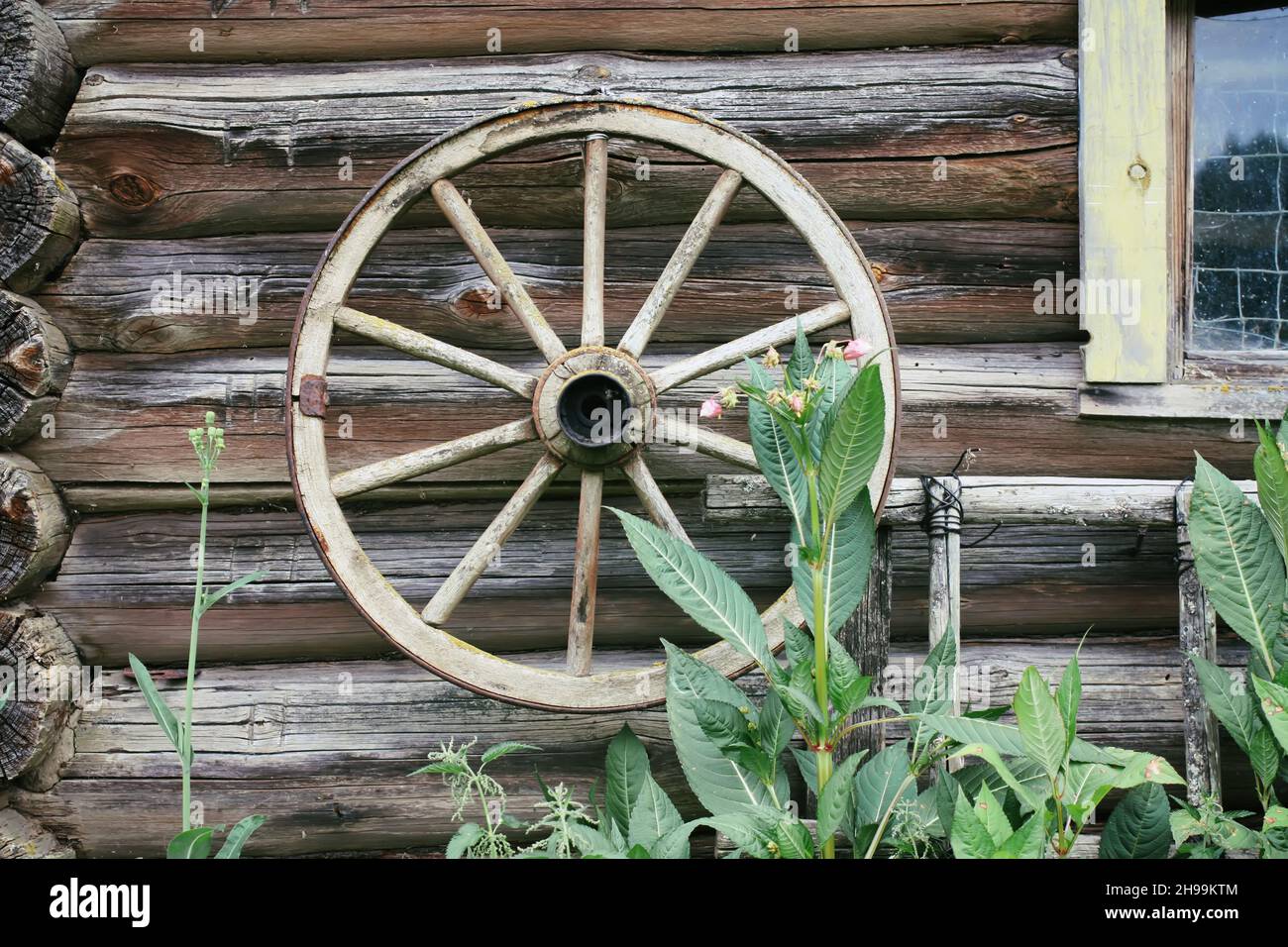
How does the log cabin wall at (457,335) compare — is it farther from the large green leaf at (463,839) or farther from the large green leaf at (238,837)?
the large green leaf at (238,837)

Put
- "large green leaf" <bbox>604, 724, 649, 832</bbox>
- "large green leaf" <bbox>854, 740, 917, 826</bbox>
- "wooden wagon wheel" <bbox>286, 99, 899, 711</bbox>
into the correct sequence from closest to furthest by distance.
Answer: "large green leaf" <bbox>854, 740, 917, 826</bbox>, "large green leaf" <bbox>604, 724, 649, 832</bbox>, "wooden wagon wheel" <bbox>286, 99, 899, 711</bbox>

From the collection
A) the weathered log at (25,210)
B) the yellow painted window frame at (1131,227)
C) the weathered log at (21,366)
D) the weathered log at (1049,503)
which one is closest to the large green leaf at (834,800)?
the weathered log at (1049,503)

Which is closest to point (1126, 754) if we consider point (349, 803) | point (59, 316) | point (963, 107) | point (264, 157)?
point (963, 107)

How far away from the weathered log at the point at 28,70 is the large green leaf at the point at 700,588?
2011 millimetres

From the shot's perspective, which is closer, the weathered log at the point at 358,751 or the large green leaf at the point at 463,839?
the large green leaf at the point at 463,839

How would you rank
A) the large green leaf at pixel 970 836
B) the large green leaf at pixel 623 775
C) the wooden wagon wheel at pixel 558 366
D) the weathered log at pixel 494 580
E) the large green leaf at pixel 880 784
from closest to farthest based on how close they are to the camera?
the large green leaf at pixel 970 836, the large green leaf at pixel 880 784, the large green leaf at pixel 623 775, the wooden wagon wheel at pixel 558 366, the weathered log at pixel 494 580

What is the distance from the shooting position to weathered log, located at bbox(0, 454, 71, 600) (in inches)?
89.5

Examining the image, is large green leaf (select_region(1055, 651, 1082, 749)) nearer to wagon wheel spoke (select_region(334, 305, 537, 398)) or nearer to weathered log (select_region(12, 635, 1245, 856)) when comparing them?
weathered log (select_region(12, 635, 1245, 856))

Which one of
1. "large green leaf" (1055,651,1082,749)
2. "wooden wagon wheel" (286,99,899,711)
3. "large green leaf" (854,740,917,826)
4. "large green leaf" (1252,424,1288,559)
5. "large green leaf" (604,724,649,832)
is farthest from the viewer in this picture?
"wooden wagon wheel" (286,99,899,711)

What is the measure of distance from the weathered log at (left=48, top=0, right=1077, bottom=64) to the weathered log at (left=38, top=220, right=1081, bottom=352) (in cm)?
48

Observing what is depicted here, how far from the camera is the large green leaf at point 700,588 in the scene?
149cm

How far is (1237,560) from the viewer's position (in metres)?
1.61

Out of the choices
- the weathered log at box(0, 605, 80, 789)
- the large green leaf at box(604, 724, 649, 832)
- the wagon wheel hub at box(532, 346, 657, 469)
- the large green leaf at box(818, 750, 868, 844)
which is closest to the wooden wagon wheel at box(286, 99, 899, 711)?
the wagon wheel hub at box(532, 346, 657, 469)

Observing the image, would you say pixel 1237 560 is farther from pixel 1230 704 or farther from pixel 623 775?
pixel 623 775
